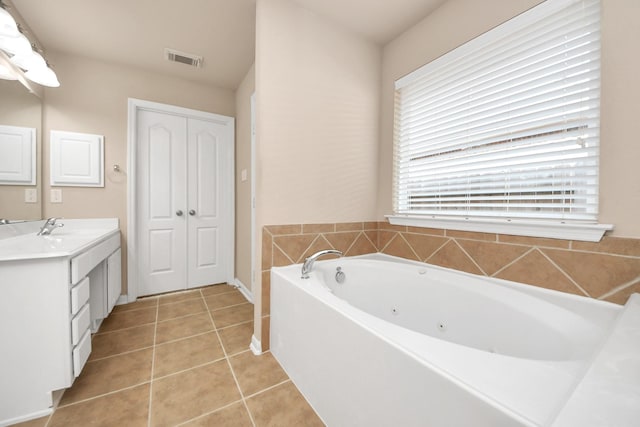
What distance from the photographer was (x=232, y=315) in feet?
7.01

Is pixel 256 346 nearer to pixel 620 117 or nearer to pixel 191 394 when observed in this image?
pixel 191 394

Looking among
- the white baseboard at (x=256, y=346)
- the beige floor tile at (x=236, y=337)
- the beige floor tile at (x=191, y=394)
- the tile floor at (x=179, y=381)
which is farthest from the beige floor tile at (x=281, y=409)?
the beige floor tile at (x=236, y=337)

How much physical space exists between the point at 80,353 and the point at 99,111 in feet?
7.31

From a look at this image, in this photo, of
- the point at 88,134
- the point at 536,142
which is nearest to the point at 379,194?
the point at 536,142

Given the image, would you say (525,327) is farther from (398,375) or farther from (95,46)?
(95,46)

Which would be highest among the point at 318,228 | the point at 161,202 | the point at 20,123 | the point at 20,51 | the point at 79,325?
the point at 20,51

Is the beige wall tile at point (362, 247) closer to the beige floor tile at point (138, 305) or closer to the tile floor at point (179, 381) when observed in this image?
the tile floor at point (179, 381)

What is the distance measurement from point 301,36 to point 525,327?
219cm

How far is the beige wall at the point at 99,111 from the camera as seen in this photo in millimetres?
2111

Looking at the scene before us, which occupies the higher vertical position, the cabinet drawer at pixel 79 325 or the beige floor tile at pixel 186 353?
the cabinet drawer at pixel 79 325

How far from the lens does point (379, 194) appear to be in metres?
2.13

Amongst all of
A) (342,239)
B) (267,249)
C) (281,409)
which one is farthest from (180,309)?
(342,239)

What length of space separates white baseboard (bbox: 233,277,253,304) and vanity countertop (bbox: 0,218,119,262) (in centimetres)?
132

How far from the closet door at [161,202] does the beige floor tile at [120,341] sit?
773mm
